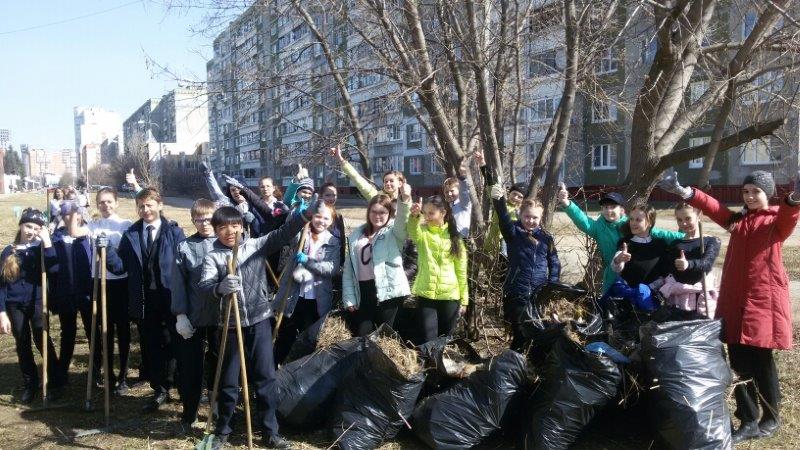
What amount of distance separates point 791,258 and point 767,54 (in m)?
6.30

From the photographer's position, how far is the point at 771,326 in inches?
151

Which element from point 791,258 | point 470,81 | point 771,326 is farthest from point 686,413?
point 791,258

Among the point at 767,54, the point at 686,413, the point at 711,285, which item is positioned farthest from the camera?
the point at 767,54

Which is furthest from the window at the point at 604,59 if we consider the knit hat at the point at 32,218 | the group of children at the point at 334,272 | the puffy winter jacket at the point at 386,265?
the knit hat at the point at 32,218

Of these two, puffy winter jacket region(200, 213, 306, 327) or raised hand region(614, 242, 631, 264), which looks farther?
raised hand region(614, 242, 631, 264)

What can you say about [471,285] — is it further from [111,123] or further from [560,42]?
[111,123]

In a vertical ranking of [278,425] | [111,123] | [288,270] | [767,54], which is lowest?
[278,425]

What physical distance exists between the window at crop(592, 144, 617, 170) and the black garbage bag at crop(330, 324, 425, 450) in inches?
1084

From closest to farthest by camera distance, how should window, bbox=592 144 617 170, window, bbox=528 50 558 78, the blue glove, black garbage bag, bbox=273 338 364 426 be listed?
the blue glove, black garbage bag, bbox=273 338 364 426, window, bbox=528 50 558 78, window, bbox=592 144 617 170

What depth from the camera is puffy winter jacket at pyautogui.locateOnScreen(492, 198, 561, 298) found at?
467cm

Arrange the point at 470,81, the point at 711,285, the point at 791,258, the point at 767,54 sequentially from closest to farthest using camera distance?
the point at 711,285 → the point at 767,54 → the point at 470,81 → the point at 791,258

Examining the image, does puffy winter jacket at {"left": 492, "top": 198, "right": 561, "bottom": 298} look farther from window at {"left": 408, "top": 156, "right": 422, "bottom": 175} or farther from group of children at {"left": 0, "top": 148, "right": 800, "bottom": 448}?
window at {"left": 408, "top": 156, "right": 422, "bottom": 175}

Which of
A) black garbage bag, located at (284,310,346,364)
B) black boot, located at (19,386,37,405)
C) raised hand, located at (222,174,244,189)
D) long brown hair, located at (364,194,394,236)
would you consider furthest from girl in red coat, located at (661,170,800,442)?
black boot, located at (19,386,37,405)

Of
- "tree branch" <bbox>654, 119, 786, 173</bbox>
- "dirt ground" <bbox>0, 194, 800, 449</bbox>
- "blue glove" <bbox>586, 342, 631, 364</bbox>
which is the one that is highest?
"tree branch" <bbox>654, 119, 786, 173</bbox>
